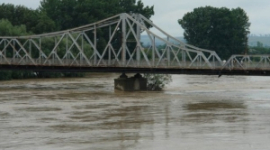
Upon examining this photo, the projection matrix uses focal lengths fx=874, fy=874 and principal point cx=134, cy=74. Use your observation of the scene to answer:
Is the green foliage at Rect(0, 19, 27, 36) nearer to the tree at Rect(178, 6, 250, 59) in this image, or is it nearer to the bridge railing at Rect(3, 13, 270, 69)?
the bridge railing at Rect(3, 13, 270, 69)

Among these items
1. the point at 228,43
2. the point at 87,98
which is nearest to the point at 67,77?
the point at 87,98

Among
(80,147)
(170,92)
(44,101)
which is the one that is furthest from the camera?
(170,92)

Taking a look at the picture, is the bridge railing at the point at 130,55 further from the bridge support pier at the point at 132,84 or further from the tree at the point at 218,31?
the tree at the point at 218,31

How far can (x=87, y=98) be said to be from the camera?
78125 mm

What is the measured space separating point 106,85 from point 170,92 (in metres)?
16.4

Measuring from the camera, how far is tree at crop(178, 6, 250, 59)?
174500mm

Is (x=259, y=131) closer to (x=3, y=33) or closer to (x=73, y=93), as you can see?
(x=73, y=93)

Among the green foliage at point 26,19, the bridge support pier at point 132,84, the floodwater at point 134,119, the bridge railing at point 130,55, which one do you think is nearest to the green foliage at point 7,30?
the bridge railing at point 130,55

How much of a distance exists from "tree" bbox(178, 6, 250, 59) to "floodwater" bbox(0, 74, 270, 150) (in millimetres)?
81562

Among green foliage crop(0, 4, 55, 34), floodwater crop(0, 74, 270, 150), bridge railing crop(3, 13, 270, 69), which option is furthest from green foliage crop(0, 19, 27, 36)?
floodwater crop(0, 74, 270, 150)

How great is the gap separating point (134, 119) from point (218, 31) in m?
120

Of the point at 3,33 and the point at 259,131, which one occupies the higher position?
the point at 3,33

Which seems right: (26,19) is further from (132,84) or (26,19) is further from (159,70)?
(159,70)

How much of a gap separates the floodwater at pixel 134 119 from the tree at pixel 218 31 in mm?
81562
